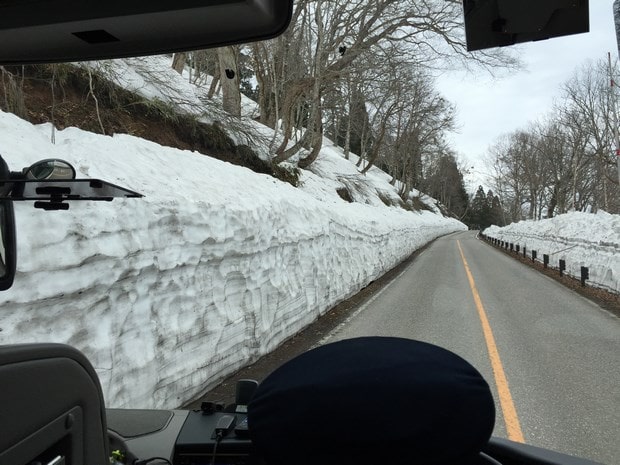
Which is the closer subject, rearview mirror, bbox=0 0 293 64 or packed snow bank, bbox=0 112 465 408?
rearview mirror, bbox=0 0 293 64

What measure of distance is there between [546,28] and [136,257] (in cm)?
369

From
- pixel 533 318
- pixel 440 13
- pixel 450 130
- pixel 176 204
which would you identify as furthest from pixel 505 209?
pixel 176 204

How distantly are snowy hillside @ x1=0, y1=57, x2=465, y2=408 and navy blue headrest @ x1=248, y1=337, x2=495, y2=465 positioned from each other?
2473 mm

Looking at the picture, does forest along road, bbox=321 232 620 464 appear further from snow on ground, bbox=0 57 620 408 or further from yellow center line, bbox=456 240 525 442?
snow on ground, bbox=0 57 620 408

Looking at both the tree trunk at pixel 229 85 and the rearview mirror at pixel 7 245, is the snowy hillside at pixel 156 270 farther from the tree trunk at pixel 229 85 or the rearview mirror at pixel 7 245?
the tree trunk at pixel 229 85

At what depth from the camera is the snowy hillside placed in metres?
3.37

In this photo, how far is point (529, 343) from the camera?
24.7 ft

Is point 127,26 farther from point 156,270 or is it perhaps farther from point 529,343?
point 529,343

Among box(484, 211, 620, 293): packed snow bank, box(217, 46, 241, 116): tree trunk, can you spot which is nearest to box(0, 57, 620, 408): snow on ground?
box(484, 211, 620, 293): packed snow bank

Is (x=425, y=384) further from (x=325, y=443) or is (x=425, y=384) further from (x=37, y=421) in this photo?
(x=37, y=421)

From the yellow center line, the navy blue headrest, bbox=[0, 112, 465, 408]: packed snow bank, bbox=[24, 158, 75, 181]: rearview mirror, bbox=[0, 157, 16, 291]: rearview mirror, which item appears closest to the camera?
the navy blue headrest

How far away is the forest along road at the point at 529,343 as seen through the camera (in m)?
4.46

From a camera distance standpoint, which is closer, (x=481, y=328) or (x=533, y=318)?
(x=481, y=328)

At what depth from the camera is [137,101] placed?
1362cm
